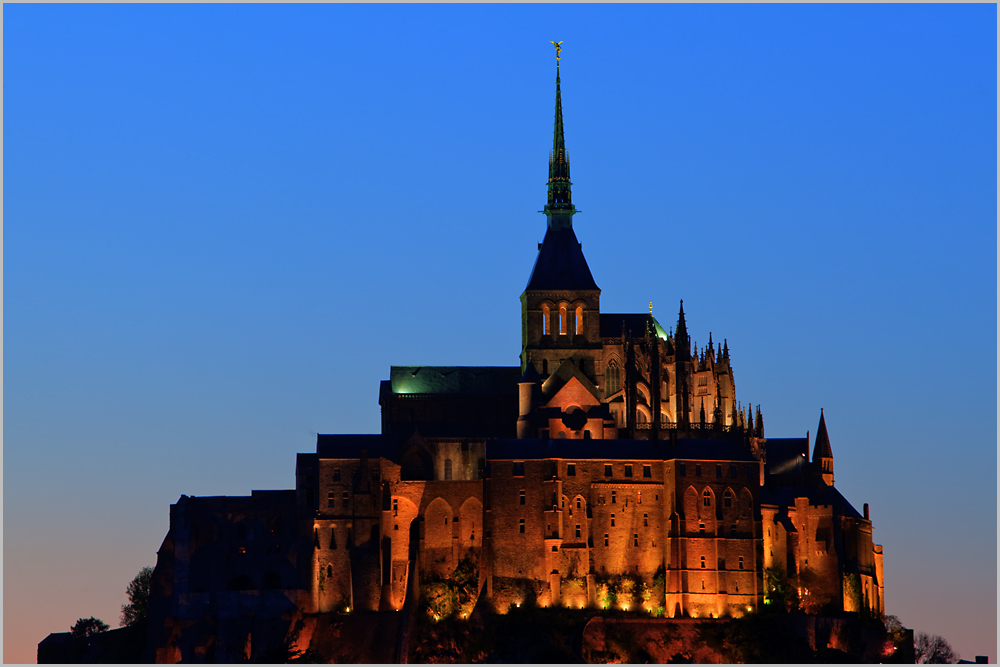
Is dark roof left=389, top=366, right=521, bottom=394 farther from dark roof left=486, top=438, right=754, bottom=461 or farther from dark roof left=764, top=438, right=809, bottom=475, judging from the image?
dark roof left=764, top=438, right=809, bottom=475

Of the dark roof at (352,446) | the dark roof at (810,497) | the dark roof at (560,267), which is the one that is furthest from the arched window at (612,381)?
the dark roof at (352,446)

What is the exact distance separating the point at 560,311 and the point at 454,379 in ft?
32.9

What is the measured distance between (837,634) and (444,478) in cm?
3015

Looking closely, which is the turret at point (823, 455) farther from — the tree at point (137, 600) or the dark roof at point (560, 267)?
the tree at point (137, 600)

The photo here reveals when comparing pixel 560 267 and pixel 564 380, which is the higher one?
pixel 560 267

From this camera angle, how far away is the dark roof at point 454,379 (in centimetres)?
13825

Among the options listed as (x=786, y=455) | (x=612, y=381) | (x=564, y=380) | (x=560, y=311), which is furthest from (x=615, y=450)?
(x=786, y=455)

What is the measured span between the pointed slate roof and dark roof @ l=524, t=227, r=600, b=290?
20493 mm

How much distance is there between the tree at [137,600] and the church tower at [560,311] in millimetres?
34809

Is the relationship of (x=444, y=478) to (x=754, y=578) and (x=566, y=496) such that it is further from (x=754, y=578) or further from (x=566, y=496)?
(x=754, y=578)

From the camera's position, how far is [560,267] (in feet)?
456

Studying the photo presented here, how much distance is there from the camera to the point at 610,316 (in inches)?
5507

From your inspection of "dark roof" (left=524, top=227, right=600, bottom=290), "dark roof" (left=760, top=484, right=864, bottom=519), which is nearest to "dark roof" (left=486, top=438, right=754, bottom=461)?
"dark roof" (left=760, top=484, right=864, bottom=519)

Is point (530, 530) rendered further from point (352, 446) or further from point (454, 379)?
point (454, 379)
